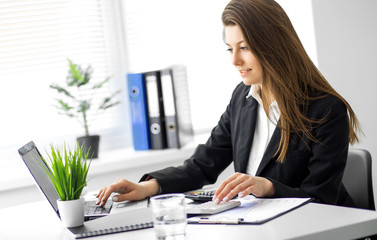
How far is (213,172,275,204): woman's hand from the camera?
145 cm

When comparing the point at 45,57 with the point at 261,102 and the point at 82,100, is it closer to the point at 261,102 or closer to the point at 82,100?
the point at 82,100

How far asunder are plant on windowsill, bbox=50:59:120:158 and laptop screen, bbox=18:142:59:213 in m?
1.12

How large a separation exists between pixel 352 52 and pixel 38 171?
2204 mm

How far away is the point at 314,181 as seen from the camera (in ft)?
5.52

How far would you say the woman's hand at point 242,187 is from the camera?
1450mm

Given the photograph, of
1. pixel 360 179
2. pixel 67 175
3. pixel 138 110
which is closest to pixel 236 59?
pixel 360 179

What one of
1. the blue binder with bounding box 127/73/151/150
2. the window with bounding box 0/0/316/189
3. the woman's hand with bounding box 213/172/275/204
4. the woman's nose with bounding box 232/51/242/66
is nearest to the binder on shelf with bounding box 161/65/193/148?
the blue binder with bounding box 127/73/151/150

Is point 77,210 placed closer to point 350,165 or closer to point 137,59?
point 350,165

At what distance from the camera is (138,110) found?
3.04 meters

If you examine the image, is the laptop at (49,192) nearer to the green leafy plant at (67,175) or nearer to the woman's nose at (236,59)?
the green leafy plant at (67,175)

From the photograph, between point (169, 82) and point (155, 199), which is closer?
point (155, 199)

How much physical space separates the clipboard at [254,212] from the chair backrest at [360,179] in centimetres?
50

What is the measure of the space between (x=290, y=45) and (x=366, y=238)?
2.50 ft

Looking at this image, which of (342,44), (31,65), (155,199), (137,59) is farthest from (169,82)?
(155,199)
